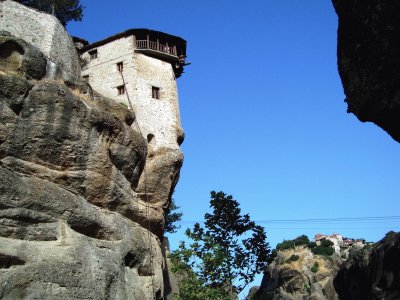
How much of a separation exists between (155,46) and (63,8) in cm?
967

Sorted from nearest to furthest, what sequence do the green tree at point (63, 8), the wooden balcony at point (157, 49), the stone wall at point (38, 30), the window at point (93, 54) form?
the stone wall at point (38, 30) → the wooden balcony at point (157, 49) → the window at point (93, 54) → the green tree at point (63, 8)

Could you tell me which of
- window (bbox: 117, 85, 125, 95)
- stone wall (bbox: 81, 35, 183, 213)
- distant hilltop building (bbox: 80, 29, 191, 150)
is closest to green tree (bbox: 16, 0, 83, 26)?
distant hilltop building (bbox: 80, 29, 191, 150)

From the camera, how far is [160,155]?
81.9 feet

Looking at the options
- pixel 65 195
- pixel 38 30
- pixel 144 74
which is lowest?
pixel 65 195

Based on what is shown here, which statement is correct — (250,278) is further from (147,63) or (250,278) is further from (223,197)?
(147,63)

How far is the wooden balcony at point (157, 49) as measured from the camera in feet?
102

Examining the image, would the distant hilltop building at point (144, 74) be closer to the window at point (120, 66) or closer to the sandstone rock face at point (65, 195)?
the window at point (120, 66)

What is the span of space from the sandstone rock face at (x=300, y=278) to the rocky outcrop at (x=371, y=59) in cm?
4259

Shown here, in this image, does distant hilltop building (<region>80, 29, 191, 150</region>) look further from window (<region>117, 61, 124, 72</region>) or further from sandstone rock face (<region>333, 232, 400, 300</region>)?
sandstone rock face (<region>333, 232, 400, 300</region>)

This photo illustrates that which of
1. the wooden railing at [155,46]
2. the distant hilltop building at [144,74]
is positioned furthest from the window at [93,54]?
the wooden railing at [155,46]

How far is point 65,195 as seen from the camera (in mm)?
17344

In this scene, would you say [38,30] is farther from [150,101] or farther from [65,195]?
[65,195]

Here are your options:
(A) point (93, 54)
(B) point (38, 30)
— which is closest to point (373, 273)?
(A) point (93, 54)

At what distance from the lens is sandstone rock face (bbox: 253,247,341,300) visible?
2060 inches
